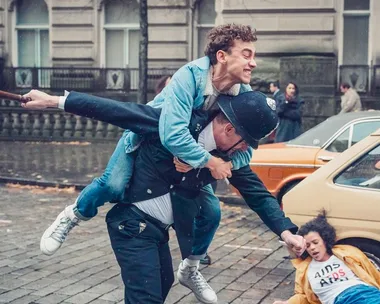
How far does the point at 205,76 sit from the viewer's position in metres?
4.23

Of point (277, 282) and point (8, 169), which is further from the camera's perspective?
point (8, 169)

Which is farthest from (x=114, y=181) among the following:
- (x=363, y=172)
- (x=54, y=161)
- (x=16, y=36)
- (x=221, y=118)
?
(x=16, y=36)

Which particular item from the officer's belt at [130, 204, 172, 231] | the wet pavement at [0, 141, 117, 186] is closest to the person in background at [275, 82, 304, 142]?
the wet pavement at [0, 141, 117, 186]

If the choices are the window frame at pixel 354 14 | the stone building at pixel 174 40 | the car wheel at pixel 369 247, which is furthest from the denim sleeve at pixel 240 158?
the window frame at pixel 354 14

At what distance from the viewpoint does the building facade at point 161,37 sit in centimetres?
2200

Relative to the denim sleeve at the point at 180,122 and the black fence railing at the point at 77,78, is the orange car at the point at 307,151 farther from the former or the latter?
the black fence railing at the point at 77,78

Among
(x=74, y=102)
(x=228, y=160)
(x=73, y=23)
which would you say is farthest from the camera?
(x=73, y=23)

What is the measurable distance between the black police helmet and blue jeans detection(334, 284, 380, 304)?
5.65 ft

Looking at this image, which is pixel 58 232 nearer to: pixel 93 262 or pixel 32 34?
pixel 93 262

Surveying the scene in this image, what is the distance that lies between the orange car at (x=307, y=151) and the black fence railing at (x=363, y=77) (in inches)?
422

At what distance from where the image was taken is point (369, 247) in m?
6.76

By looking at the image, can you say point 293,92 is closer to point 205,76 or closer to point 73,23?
point 73,23

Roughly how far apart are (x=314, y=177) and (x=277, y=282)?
40.8 inches

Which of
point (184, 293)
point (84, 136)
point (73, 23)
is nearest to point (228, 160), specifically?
point (184, 293)
